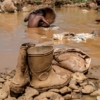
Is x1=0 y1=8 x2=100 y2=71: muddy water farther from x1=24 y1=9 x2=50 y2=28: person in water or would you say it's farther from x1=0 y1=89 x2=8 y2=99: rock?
x1=0 y1=89 x2=8 y2=99: rock

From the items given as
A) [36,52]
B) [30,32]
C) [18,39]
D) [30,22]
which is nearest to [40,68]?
[36,52]

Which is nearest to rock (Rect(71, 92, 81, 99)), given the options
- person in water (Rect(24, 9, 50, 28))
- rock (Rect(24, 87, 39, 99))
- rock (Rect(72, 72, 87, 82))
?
rock (Rect(72, 72, 87, 82))

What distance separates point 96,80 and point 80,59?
48 cm

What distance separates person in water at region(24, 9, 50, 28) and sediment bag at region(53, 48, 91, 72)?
3867mm

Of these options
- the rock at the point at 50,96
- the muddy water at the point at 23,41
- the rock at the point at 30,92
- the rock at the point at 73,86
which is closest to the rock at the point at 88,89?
the rock at the point at 73,86

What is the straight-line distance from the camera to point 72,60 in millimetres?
3846

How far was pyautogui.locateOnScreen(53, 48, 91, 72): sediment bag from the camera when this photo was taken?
3771 millimetres

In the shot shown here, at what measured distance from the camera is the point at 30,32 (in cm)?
727

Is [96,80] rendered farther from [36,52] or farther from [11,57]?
[11,57]

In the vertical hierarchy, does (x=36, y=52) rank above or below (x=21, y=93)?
above

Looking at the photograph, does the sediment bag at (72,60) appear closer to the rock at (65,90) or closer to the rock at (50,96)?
the rock at (65,90)

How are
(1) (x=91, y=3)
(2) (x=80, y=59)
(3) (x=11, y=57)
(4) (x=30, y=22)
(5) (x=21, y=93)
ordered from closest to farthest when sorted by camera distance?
(5) (x=21, y=93) < (2) (x=80, y=59) < (3) (x=11, y=57) < (4) (x=30, y=22) < (1) (x=91, y=3)

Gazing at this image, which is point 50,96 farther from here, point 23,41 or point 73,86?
point 23,41

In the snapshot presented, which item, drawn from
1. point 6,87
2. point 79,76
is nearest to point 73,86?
point 79,76
